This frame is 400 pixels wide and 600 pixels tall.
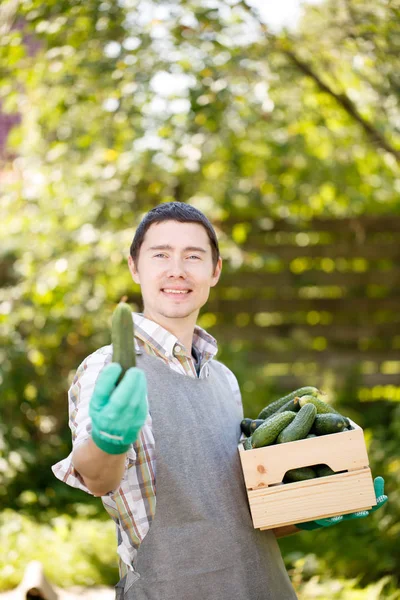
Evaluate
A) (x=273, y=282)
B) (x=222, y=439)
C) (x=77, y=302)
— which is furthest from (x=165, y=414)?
(x=273, y=282)

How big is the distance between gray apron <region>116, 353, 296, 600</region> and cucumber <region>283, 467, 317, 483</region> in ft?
0.43

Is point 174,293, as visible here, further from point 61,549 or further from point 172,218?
point 61,549

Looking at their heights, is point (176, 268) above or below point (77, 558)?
above

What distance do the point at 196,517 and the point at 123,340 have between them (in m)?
0.53

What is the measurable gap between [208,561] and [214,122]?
2.91m

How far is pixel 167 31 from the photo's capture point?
401 centimetres

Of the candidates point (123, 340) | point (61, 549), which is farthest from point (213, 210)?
point (123, 340)

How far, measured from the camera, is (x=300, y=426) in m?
1.96

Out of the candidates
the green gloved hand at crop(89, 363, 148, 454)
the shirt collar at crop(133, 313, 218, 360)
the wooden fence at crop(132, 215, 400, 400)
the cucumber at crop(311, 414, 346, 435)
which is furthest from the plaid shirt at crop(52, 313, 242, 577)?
the wooden fence at crop(132, 215, 400, 400)

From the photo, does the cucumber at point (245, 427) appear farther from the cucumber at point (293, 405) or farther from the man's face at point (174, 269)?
the man's face at point (174, 269)

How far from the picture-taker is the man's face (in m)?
1.96

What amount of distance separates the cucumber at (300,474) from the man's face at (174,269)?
1.69ft

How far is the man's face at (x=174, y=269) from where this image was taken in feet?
6.42

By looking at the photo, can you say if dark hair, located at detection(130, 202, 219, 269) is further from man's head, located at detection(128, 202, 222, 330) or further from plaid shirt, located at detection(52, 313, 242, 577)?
plaid shirt, located at detection(52, 313, 242, 577)
